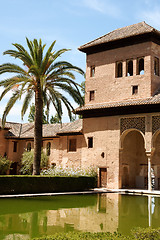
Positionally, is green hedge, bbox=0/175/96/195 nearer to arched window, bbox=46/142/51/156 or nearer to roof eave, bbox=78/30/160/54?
arched window, bbox=46/142/51/156

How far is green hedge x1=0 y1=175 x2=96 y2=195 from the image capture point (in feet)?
56.5

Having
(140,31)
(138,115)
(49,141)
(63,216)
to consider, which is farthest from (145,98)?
(63,216)

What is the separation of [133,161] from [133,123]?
11.5 feet

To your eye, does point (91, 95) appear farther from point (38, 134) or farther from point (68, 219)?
point (68, 219)

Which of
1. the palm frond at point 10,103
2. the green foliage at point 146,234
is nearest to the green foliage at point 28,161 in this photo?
the palm frond at point 10,103

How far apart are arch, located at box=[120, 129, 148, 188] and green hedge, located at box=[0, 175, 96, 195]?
10.4 ft

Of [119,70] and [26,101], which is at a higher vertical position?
[119,70]

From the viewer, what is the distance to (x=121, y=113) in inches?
898

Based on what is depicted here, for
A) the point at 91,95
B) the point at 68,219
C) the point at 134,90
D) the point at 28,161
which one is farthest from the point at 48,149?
the point at 68,219

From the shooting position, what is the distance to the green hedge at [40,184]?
17234 millimetres

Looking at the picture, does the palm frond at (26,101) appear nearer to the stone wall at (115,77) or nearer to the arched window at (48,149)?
the stone wall at (115,77)

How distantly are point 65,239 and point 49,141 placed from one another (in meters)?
23.7

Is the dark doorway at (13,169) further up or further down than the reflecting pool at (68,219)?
further up

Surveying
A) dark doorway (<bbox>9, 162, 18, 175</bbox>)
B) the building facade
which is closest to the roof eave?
the building facade
